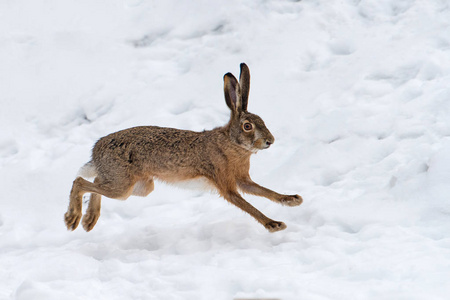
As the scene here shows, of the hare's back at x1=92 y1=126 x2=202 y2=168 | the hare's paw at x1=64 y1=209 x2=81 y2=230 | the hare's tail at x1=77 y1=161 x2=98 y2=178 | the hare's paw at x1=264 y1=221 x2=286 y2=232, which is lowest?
the hare's paw at x1=264 y1=221 x2=286 y2=232

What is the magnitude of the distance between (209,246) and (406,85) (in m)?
3.30

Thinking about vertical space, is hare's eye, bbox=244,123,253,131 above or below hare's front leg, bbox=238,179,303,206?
above

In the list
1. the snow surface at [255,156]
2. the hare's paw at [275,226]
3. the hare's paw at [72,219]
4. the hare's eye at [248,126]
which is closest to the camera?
the snow surface at [255,156]

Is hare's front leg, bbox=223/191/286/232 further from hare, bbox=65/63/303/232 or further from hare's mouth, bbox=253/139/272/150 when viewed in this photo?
hare's mouth, bbox=253/139/272/150

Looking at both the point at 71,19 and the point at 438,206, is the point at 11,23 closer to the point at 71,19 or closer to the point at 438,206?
the point at 71,19

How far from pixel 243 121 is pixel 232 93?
0.30 metres

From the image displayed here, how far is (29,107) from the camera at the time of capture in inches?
348

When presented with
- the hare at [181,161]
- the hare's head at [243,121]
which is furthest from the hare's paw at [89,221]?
the hare's head at [243,121]

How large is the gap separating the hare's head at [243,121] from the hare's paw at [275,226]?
2.16 feet

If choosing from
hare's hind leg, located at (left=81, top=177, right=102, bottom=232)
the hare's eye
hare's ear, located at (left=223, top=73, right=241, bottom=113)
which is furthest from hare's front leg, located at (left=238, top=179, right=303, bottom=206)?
hare's hind leg, located at (left=81, top=177, right=102, bottom=232)

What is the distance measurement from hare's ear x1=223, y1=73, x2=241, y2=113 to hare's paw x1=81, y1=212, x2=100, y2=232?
5.95 ft

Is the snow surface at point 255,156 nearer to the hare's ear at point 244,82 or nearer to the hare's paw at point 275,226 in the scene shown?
the hare's paw at point 275,226

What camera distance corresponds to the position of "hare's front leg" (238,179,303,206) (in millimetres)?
5473

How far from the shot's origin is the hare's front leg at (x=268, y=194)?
5473mm
